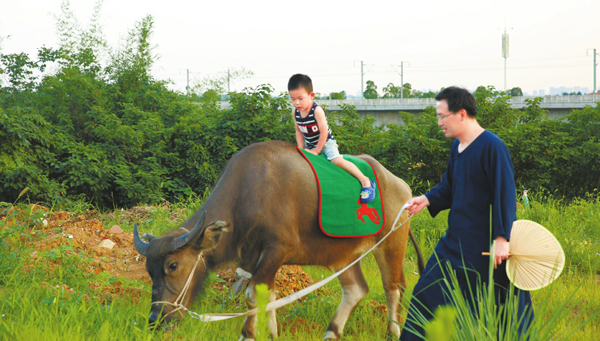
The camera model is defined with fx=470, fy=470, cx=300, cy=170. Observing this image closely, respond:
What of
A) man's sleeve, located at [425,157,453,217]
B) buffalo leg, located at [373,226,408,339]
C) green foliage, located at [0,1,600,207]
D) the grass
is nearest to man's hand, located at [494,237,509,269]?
the grass

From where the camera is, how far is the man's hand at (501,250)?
8.81 feet

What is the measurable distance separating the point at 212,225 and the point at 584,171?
33.7 ft

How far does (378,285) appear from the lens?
524 centimetres

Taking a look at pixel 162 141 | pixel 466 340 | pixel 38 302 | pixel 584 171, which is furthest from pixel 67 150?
pixel 584 171

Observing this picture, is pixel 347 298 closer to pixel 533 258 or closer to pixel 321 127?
pixel 321 127

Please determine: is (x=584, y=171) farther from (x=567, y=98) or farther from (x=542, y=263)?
(x=567, y=98)

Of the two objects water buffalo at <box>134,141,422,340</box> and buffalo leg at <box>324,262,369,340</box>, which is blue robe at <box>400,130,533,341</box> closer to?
water buffalo at <box>134,141,422,340</box>

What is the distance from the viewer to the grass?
3115 millimetres

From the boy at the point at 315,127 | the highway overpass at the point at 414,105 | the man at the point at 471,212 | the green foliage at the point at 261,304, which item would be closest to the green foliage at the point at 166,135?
the boy at the point at 315,127

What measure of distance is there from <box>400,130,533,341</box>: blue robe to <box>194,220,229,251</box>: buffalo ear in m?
1.42

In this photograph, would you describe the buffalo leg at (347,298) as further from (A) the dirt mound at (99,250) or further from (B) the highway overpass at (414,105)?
(B) the highway overpass at (414,105)

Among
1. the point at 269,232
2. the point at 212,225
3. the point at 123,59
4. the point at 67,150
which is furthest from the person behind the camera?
the point at 123,59

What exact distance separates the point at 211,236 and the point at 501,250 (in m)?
1.94

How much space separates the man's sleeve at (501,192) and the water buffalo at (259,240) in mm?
1098
